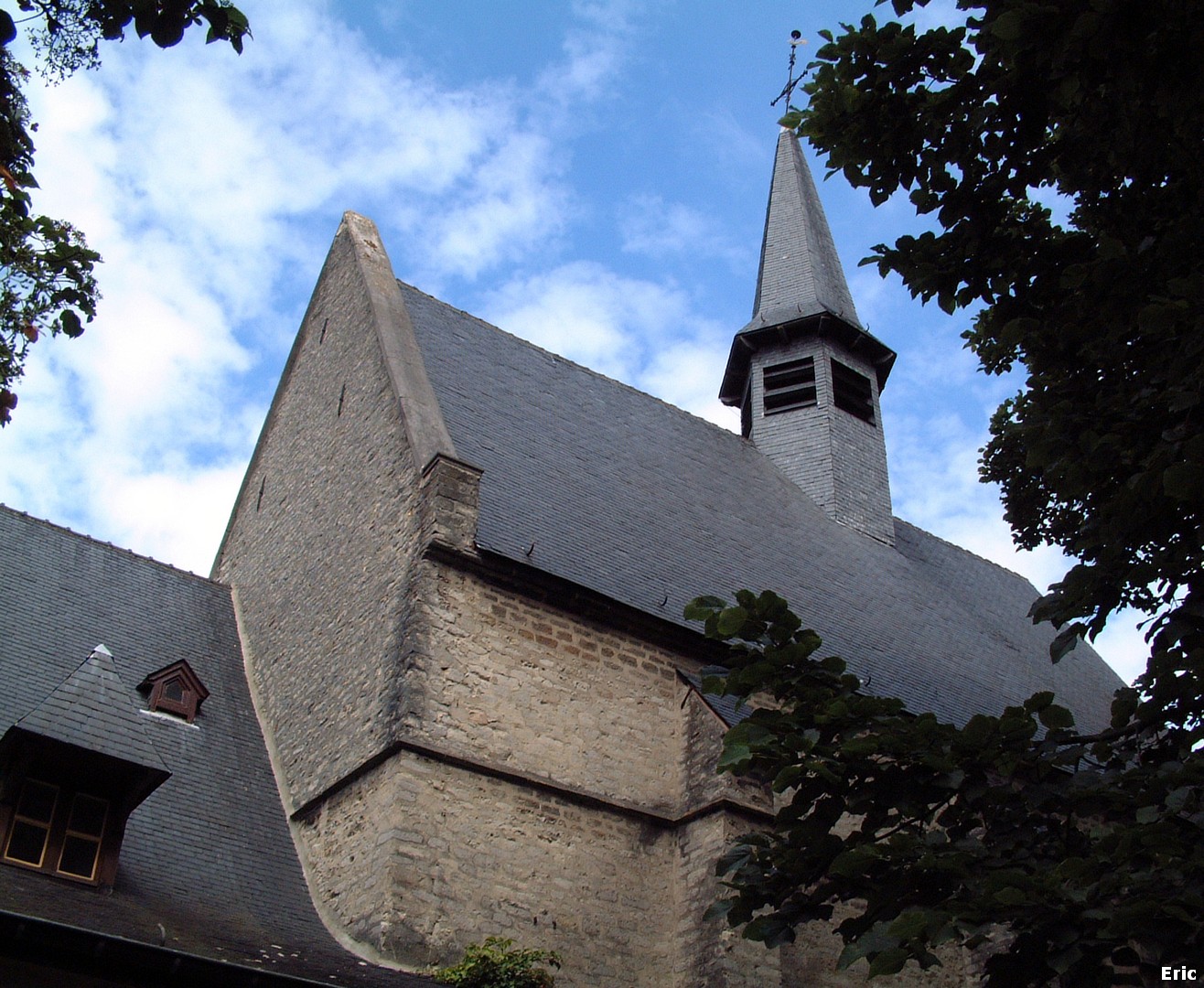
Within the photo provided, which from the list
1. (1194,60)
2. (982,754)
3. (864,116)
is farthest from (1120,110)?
(982,754)

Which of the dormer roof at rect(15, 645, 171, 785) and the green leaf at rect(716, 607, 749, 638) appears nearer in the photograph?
the green leaf at rect(716, 607, 749, 638)

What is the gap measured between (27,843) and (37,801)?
0.82 feet

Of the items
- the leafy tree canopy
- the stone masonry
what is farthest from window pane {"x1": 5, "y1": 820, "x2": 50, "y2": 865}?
the leafy tree canopy

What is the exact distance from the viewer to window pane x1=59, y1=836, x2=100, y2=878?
24.1ft

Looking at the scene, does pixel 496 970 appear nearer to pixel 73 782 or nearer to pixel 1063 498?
pixel 73 782

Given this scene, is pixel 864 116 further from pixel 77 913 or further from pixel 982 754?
pixel 77 913

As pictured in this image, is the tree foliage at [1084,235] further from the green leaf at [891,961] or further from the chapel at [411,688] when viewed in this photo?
the chapel at [411,688]

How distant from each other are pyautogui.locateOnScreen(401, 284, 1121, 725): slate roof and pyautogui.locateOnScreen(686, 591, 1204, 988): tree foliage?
5.15 metres

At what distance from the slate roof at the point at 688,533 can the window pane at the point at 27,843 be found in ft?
12.8

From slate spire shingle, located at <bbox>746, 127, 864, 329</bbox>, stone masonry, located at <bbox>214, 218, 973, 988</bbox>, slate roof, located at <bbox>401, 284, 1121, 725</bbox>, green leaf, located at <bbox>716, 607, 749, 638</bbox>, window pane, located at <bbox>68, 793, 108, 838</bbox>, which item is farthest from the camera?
slate spire shingle, located at <bbox>746, 127, 864, 329</bbox>

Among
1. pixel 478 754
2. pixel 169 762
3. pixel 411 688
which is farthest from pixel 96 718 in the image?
pixel 478 754

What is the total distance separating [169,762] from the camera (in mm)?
9125

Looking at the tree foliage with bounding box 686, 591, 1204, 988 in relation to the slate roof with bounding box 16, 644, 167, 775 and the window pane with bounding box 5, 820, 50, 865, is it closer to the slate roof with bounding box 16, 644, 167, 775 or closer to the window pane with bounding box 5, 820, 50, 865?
the slate roof with bounding box 16, 644, 167, 775

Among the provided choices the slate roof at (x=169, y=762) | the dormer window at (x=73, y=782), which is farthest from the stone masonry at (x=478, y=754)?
the dormer window at (x=73, y=782)
